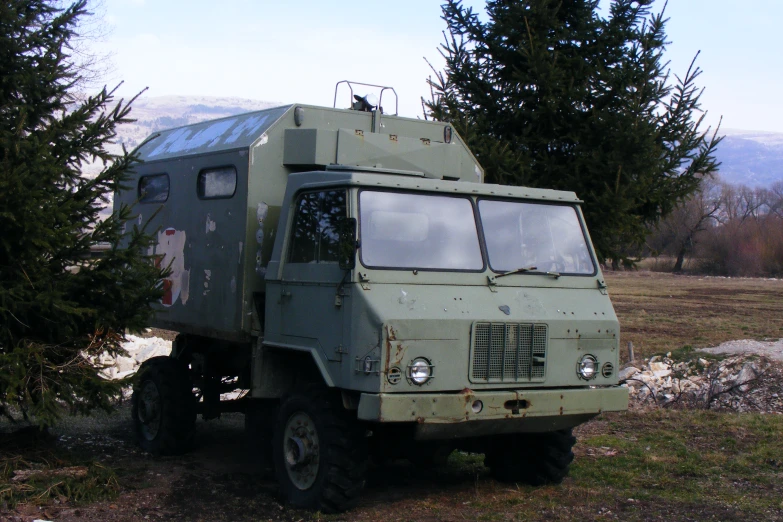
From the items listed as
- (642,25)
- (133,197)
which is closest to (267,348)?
(133,197)

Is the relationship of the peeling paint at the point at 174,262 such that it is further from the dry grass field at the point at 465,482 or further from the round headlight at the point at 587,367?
the round headlight at the point at 587,367

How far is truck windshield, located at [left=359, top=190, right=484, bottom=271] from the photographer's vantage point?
689 cm

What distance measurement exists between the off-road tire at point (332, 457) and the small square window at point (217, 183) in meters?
2.29

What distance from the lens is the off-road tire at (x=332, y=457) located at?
22.1 ft

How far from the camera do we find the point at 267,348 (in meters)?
7.93

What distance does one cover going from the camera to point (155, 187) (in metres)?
9.93

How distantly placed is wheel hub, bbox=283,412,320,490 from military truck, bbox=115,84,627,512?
15mm

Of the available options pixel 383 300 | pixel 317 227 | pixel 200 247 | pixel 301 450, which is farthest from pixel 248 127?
pixel 301 450

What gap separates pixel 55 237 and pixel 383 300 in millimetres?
2779

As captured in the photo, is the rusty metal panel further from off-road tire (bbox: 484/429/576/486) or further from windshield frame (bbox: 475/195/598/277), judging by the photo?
off-road tire (bbox: 484/429/576/486)

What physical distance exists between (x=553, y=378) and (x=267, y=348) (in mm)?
2545

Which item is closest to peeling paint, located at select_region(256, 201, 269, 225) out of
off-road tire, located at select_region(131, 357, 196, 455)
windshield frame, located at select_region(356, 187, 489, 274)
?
windshield frame, located at select_region(356, 187, 489, 274)

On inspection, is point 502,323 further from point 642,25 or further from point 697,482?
point 642,25

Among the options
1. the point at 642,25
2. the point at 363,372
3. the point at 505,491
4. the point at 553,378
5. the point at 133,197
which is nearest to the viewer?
the point at 363,372
